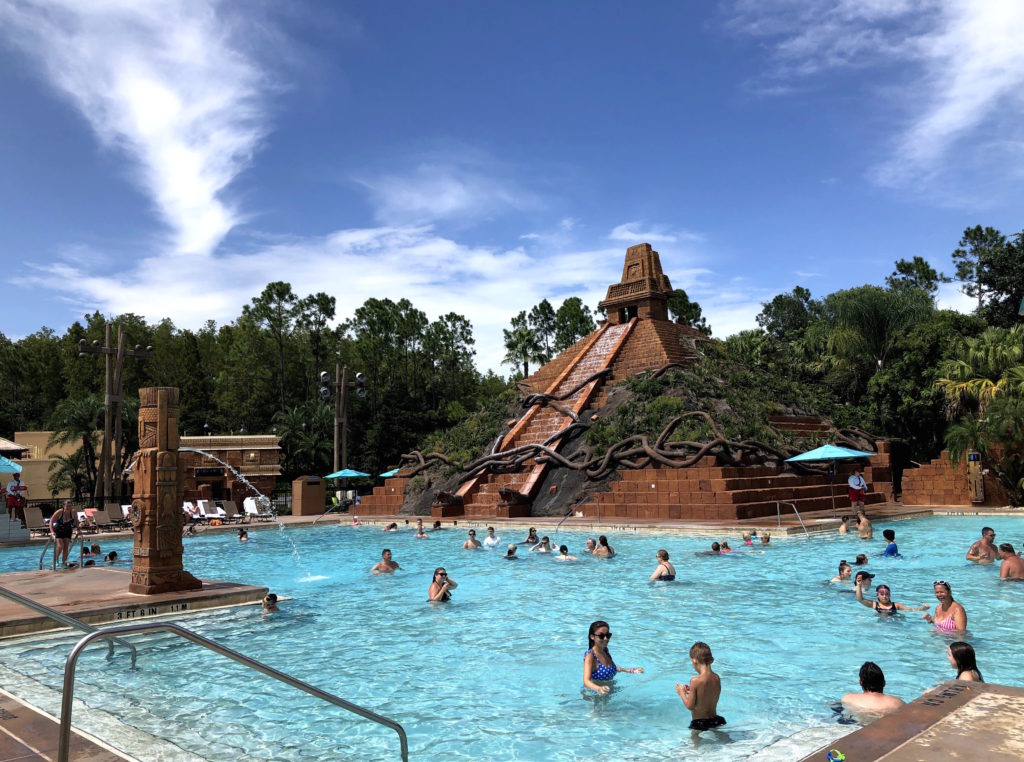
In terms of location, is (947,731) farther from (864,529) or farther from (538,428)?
(538,428)

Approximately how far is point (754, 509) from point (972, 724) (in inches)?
642

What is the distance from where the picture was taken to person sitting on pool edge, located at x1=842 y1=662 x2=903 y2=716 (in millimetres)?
5938

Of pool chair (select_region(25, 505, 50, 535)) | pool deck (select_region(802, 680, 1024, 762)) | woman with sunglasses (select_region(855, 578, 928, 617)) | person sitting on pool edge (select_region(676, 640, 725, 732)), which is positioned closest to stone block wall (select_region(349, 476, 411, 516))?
pool chair (select_region(25, 505, 50, 535))

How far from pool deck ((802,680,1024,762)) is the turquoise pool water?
112cm

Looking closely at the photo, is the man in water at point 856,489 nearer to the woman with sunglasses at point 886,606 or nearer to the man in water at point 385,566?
the woman with sunglasses at point 886,606

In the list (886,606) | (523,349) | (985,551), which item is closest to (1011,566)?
(985,551)

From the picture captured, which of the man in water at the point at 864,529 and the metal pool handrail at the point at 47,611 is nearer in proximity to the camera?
the metal pool handrail at the point at 47,611

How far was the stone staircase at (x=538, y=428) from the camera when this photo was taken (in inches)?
997

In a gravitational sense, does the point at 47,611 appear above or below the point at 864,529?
above

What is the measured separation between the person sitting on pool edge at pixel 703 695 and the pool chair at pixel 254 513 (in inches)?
954

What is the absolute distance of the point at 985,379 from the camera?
79.6 ft

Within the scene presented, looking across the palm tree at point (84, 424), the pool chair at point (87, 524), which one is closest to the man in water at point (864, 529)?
the pool chair at point (87, 524)

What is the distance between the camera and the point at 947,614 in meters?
8.77

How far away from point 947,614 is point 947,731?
535cm
